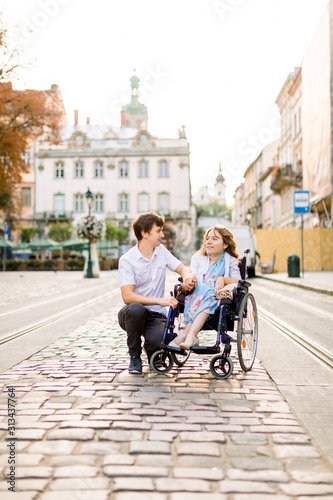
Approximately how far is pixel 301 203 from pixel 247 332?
15777 mm

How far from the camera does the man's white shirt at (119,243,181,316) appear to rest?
5.00 meters

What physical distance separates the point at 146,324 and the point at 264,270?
24839 mm

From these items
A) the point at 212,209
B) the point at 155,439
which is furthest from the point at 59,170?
the point at 212,209

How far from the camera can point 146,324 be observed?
5.04 meters

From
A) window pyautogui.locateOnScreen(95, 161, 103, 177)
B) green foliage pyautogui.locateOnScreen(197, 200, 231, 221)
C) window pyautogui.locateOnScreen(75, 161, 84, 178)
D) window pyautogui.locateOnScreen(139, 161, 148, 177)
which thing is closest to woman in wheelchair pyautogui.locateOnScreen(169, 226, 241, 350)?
window pyautogui.locateOnScreen(139, 161, 148, 177)

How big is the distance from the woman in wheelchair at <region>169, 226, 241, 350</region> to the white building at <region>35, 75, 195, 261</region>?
178 feet

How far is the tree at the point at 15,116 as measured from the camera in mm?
21641

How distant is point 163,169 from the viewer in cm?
6062

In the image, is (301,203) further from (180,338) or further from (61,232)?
(61,232)

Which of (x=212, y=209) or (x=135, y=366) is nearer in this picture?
(x=135, y=366)

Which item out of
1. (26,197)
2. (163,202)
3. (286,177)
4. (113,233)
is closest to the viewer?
(286,177)

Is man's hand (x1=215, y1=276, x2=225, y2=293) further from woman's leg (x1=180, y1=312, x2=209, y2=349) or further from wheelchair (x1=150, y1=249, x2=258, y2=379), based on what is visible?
woman's leg (x1=180, y1=312, x2=209, y2=349)

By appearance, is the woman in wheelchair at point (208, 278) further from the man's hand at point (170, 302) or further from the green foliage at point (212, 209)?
the green foliage at point (212, 209)

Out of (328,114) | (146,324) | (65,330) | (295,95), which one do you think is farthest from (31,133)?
(295,95)
